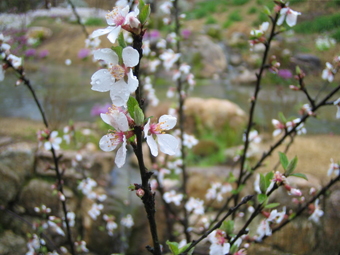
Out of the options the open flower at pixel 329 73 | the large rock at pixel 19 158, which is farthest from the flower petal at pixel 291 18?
the large rock at pixel 19 158

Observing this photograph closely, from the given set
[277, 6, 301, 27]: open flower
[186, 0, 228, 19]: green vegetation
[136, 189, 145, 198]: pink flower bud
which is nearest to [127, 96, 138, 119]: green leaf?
[136, 189, 145, 198]: pink flower bud

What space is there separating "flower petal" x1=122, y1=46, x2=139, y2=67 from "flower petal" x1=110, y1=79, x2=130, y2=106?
3 centimetres

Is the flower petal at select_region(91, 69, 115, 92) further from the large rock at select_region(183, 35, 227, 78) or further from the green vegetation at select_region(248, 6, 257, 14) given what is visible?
the large rock at select_region(183, 35, 227, 78)

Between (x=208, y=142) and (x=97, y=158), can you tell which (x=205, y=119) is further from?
(x=97, y=158)

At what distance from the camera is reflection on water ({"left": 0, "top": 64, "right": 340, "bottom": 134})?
2.66 meters

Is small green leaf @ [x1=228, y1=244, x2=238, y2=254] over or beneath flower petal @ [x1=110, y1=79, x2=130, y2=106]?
beneath

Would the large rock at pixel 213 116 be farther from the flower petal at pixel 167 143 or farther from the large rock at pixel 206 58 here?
the large rock at pixel 206 58

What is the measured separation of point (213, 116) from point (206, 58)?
135 inches

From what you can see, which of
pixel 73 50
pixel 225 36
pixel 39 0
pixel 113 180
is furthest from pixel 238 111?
pixel 225 36

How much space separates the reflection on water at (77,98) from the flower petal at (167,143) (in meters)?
2.09

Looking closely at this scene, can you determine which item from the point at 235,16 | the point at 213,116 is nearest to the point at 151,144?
the point at 213,116

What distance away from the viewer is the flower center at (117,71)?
0.39 meters

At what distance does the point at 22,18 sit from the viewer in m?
1.73

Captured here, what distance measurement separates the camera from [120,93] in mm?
371
